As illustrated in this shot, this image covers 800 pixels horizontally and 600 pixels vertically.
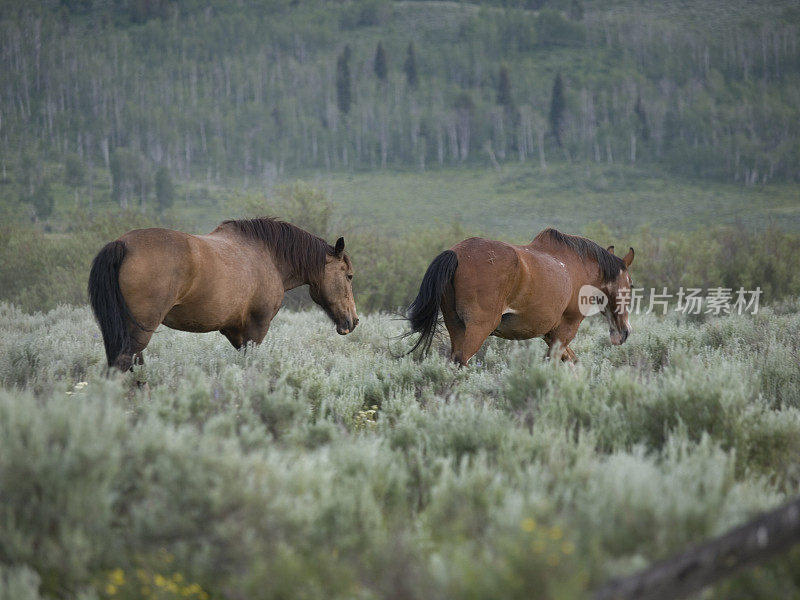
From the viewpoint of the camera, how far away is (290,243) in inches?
285

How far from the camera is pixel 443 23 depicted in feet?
585

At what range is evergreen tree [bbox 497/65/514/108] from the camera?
383 ft

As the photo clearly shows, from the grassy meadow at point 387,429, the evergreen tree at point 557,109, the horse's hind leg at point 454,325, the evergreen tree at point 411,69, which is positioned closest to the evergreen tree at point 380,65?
the evergreen tree at point 411,69

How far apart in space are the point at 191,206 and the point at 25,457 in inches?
3186

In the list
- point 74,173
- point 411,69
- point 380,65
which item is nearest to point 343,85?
point 380,65

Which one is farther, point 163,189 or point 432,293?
point 163,189

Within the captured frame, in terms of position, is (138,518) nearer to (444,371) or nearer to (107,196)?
(444,371)

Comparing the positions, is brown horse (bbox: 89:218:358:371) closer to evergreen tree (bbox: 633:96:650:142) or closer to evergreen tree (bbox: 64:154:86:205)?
evergreen tree (bbox: 64:154:86:205)

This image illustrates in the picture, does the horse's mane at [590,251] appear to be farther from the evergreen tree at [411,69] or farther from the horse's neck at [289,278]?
the evergreen tree at [411,69]

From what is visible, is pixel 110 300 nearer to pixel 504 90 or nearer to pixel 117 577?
pixel 117 577

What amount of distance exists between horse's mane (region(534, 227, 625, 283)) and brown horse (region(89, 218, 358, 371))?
7.73 feet

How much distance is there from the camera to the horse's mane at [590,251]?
7559mm

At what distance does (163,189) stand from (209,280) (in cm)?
7856

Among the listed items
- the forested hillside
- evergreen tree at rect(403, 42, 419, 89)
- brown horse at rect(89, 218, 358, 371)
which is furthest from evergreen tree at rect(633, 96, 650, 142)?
brown horse at rect(89, 218, 358, 371)
